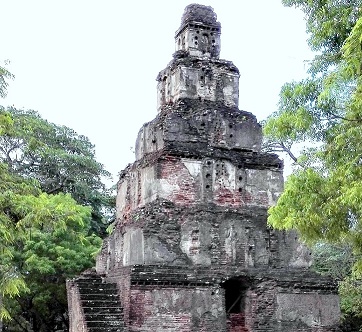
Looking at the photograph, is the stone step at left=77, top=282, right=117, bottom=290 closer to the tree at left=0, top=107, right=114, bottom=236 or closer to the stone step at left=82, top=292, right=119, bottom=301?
the stone step at left=82, top=292, right=119, bottom=301

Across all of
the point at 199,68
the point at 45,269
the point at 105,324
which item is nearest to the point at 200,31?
the point at 199,68

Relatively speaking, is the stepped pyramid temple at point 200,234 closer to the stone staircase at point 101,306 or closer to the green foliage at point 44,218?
the stone staircase at point 101,306

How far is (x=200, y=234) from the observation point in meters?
13.0

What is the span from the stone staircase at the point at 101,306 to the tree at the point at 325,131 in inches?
177

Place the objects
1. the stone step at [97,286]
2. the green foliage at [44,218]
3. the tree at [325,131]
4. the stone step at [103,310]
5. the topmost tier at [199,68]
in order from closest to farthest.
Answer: the tree at [325,131] < the green foliage at [44,218] < the stone step at [103,310] < the stone step at [97,286] < the topmost tier at [199,68]

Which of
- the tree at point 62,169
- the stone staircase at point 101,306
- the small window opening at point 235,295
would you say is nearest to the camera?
the stone staircase at point 101,306

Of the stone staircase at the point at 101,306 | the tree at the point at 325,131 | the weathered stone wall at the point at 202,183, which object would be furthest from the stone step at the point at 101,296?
the tree at the point at 325,131

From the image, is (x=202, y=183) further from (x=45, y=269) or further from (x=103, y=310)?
(x=45, y=269)

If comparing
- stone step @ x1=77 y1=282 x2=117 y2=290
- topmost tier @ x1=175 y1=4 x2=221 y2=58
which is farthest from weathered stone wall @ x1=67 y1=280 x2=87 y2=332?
topmost tier @ x1=175 y1=4 x2=221 y2=58

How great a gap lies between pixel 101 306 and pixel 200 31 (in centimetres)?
734

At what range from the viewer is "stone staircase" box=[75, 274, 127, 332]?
37.7 feet

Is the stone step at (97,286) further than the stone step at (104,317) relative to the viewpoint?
Yes

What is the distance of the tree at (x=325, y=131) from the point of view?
795 centimetres

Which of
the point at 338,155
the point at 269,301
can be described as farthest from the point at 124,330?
the point at 338,155
